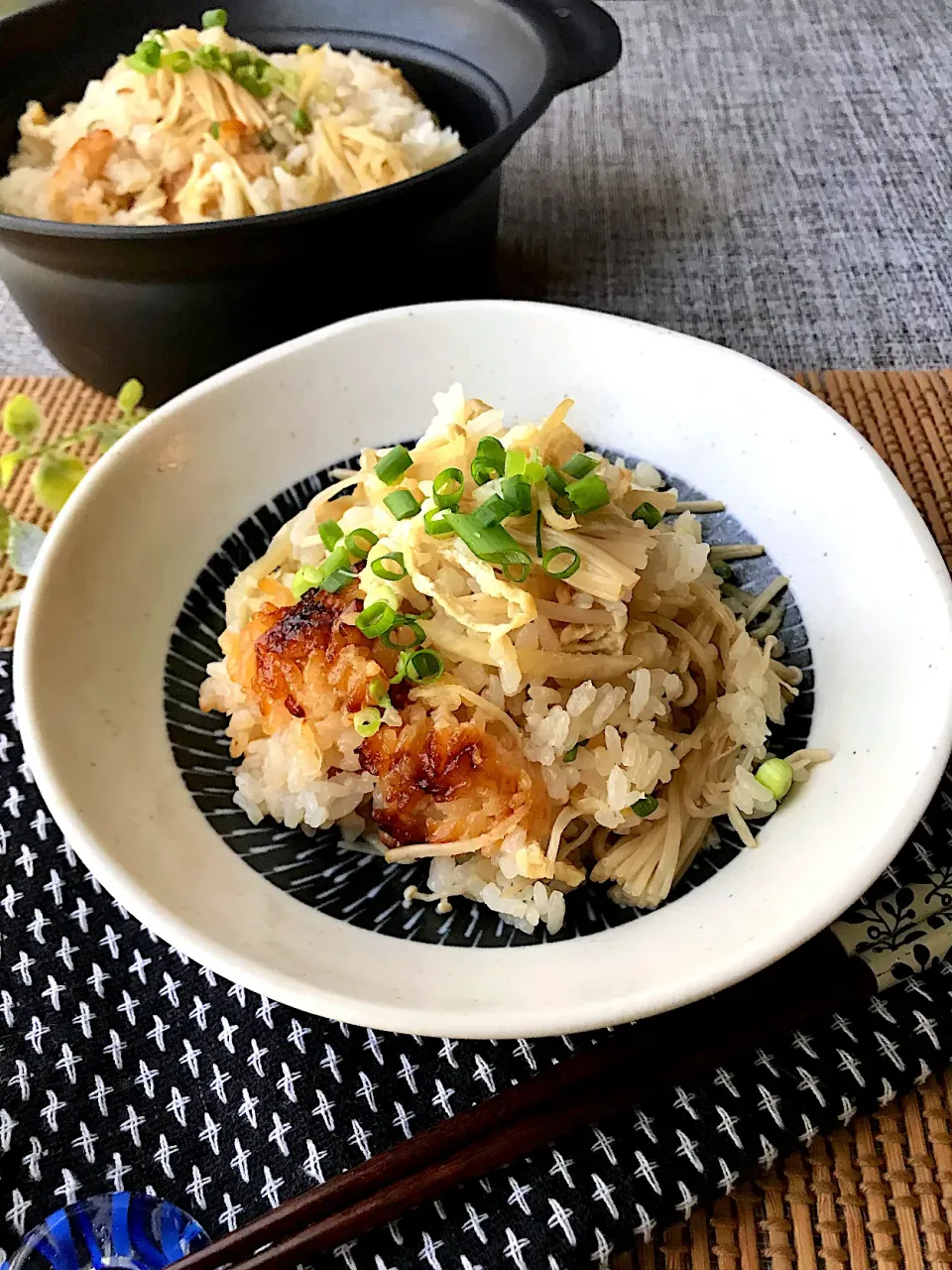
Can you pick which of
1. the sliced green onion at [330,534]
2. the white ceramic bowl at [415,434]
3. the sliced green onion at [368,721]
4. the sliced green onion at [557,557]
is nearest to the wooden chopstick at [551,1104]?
the white ceramic bowl at [415,434]

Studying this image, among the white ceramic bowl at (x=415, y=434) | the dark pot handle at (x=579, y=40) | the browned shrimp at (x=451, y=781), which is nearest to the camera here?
the white ceramic bowl at (x=415, y=434)

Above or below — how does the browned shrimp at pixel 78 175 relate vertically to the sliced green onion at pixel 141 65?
below

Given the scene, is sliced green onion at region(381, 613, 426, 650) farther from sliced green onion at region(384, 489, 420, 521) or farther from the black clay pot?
the black clay pot

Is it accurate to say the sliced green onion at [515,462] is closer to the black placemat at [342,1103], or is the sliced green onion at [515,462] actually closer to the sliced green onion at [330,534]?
the sliced green onion at [330,534]

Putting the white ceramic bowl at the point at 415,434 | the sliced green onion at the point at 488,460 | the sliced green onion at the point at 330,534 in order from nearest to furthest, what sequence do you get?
1. the white ceramic bowl at the point at 415,434
2. the sliced green onion at the point at 488,460
3. the sliced green onion at the point at 330,534

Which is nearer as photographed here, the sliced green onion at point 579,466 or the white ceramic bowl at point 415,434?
the white ceramic bowl at point 415,434

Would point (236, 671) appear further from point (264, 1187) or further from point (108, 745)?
point (264, 1187)
